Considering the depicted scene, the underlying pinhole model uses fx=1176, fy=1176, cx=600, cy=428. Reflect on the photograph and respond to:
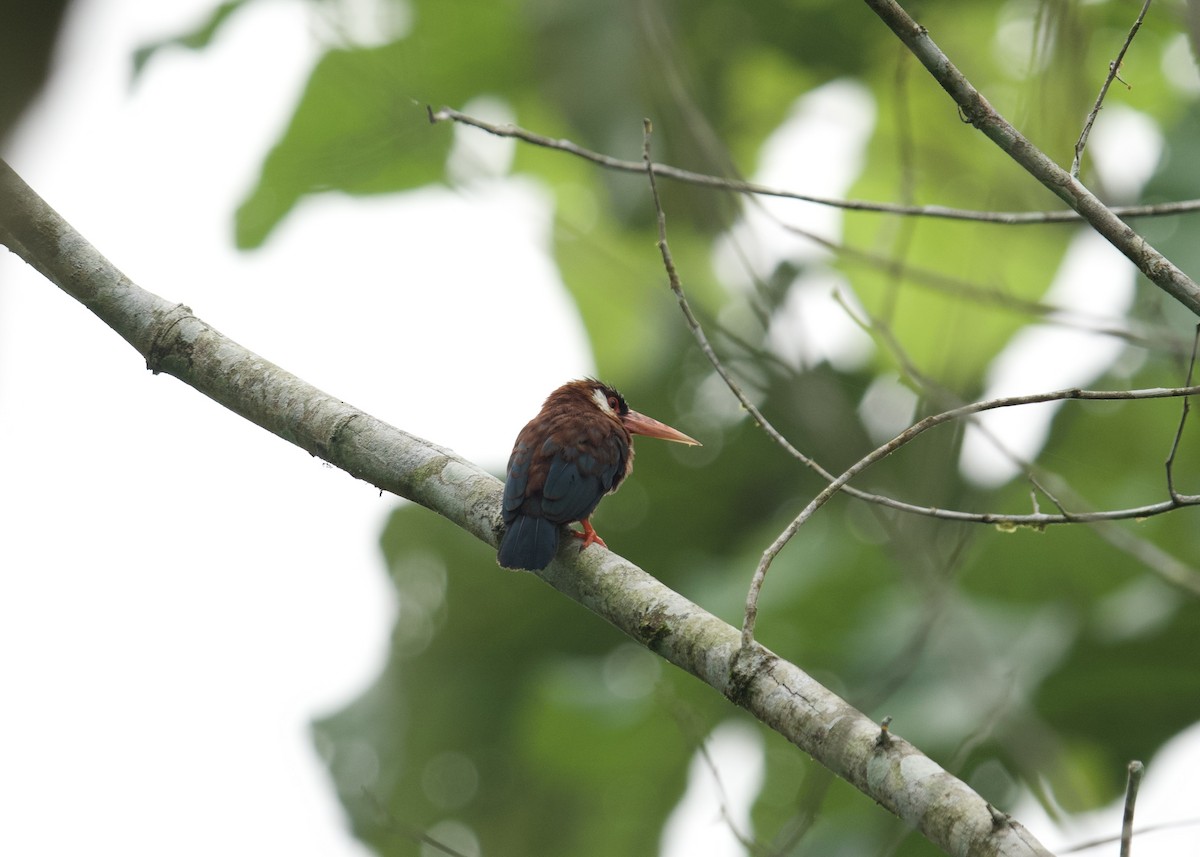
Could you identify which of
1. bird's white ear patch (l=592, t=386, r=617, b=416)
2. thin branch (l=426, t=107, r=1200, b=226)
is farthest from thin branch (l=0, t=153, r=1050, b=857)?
bird's white ear patch (l=592, t=386, r=617, b=416)

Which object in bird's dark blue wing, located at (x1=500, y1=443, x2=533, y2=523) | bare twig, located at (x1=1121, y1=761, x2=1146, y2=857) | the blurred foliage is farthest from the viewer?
the blurred foliage

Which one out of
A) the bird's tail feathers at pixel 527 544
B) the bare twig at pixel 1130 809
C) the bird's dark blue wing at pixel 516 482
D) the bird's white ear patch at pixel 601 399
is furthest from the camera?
the bird's white ear patch at pixel 601 399

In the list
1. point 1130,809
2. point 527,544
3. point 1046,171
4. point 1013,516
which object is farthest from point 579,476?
point 1130,809

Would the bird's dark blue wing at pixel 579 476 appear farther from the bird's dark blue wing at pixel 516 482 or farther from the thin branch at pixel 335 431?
the thin branch at pixel 335 431

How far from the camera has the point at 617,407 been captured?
477cm

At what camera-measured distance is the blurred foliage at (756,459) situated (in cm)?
432

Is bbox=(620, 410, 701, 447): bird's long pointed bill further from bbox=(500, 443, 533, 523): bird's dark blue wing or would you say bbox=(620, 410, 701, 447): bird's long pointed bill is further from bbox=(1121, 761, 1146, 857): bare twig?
bbox=(1121, 761, 1146, 857): bare twig

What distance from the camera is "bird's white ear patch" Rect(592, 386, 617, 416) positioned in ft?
15.2

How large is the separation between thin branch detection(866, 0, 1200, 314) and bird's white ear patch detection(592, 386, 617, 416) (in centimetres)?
255

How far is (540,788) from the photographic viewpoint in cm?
568

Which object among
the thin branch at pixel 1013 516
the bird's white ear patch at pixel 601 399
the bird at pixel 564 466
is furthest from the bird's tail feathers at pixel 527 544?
the bird's white ear patch at pixel 601 399

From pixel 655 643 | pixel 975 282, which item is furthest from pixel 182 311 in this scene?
pixel 975 282

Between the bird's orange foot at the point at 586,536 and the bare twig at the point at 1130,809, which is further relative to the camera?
the bird's orange foot at the point at 586,536

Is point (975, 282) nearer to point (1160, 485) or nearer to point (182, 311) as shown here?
point (1160, 485)
